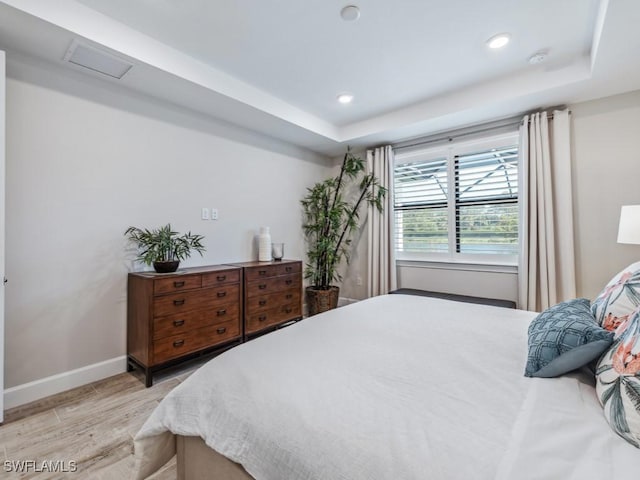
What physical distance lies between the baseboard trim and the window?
3.33 metres

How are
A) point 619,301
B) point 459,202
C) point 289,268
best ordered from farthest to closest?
point 459,202, point 289,268, point 619,301

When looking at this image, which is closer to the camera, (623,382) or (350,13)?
(623,382)

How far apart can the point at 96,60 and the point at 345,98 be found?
2114mm

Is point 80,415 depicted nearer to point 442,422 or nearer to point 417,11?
point 442,422

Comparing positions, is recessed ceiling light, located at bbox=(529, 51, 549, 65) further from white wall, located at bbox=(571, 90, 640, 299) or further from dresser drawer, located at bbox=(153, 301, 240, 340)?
dresser drawer, located at bbox=(153, 301, 240, 340)

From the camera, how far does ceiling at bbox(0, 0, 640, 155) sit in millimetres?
1879

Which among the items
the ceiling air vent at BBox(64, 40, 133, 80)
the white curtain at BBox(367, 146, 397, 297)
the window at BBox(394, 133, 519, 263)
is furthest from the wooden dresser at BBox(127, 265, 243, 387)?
the window at BBox(394, 133, 519, 263)

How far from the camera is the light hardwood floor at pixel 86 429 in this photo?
58.0 inches

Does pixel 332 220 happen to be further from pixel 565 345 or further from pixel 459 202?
pixel 565 345

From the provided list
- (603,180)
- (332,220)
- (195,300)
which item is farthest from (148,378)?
(603,180)

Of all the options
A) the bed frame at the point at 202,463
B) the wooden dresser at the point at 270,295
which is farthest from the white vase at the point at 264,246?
the bed frame at the point at 202,463

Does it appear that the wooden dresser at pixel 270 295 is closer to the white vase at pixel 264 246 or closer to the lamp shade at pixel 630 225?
the white vase at pixel 264 246

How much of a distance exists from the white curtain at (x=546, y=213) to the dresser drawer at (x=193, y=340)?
2.92m

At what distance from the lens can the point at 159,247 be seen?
8.07 ft
